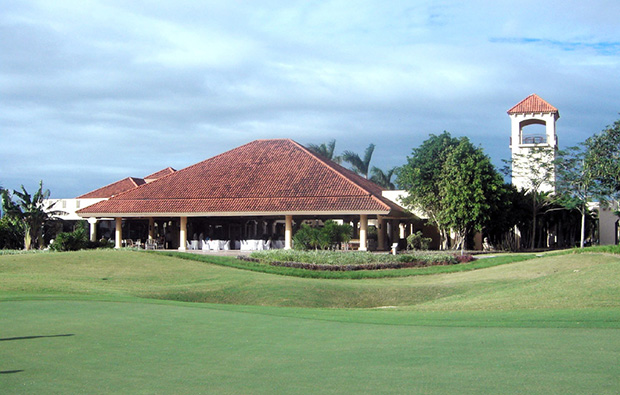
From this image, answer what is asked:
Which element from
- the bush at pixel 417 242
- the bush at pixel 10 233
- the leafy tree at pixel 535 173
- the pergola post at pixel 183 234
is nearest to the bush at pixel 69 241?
the pergola post at pixel 183 234

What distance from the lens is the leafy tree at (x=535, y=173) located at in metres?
41.6

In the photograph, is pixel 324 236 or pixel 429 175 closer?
pixel 324 236

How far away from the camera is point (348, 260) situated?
94.9ft

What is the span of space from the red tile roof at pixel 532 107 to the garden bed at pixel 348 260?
1903 centimetres

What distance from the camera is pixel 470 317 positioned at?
12438 millimetres

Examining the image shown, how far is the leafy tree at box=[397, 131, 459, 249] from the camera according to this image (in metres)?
37.9

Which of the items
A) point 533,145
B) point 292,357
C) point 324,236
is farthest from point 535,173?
point 292,357

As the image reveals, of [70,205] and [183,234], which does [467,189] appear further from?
[70,205]

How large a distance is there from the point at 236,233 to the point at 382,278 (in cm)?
1888

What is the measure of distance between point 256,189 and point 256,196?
827mm

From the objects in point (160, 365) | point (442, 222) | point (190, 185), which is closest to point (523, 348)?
point (160, 365)

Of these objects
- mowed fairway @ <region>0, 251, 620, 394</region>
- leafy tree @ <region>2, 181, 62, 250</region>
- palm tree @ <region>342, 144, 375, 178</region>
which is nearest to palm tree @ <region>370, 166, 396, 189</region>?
palm tree @ <region>342, 144, 375, 178</region>

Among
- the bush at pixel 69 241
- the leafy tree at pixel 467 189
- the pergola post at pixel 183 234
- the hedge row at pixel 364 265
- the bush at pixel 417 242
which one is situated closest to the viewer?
the hedge row at pixel 364 265

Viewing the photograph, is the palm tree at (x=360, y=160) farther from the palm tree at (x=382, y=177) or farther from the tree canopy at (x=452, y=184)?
the tree canopy at (x=452, y=184)
